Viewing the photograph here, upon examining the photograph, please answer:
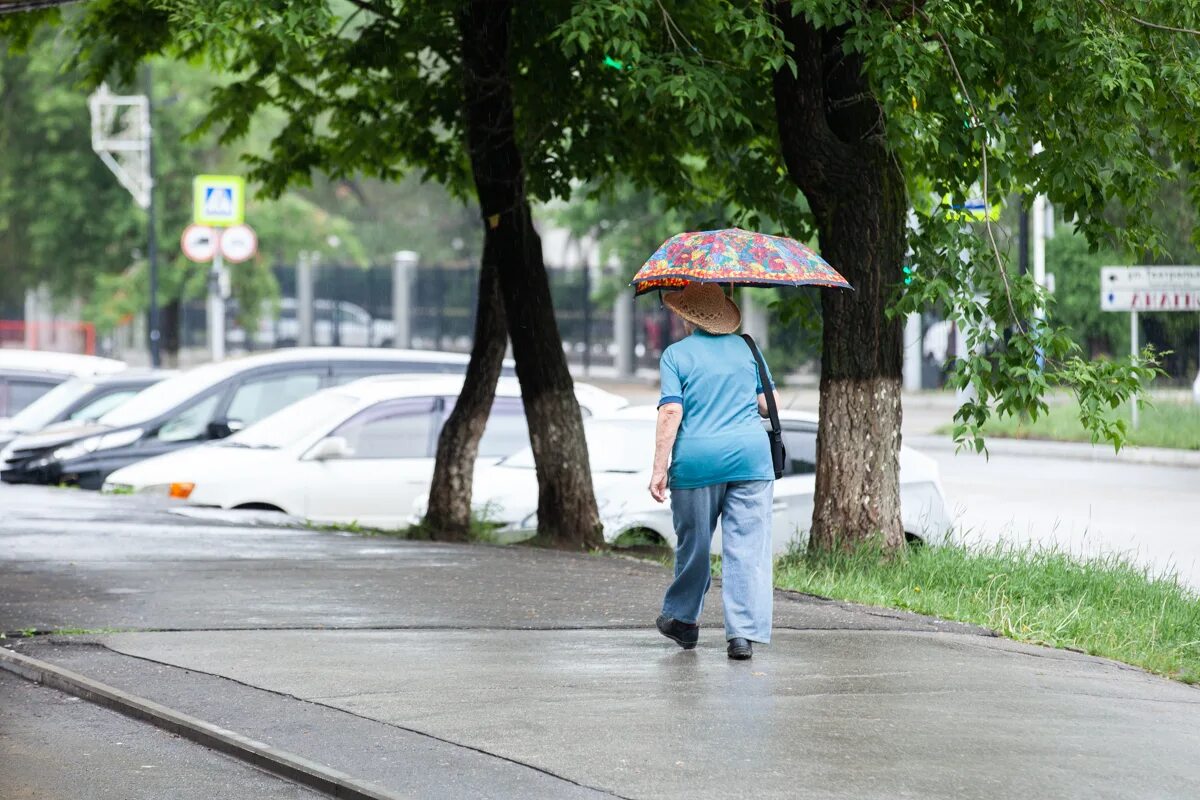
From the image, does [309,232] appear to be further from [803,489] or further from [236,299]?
[803,489]

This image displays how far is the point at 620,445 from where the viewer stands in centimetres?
1477

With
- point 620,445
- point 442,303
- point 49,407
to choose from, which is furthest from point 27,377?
point 442,303

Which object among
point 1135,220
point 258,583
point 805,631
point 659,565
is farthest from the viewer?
point 659,565

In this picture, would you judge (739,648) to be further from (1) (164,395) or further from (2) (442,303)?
(2) (442,303)

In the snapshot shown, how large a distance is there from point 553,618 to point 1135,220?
187 inches

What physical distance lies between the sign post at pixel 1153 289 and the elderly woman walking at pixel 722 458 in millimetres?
19903

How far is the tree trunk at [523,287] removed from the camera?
1351 centimetres

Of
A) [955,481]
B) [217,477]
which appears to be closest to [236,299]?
[955,481]

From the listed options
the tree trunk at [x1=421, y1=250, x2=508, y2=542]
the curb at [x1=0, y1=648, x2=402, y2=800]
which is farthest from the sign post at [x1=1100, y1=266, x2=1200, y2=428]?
the curb at [x1=0, y1=648, x2=402, y2=800]

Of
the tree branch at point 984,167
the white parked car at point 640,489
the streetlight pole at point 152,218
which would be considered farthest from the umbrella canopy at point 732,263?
the streetlight pole at point 152,218

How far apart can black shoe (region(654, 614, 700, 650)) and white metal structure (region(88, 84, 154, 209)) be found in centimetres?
3018

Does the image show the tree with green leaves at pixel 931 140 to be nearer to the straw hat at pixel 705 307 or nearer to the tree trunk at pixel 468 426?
the straw hat at pixel 705 307

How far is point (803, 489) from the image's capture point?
13633 millimetres

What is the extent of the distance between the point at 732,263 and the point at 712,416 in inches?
26.5
